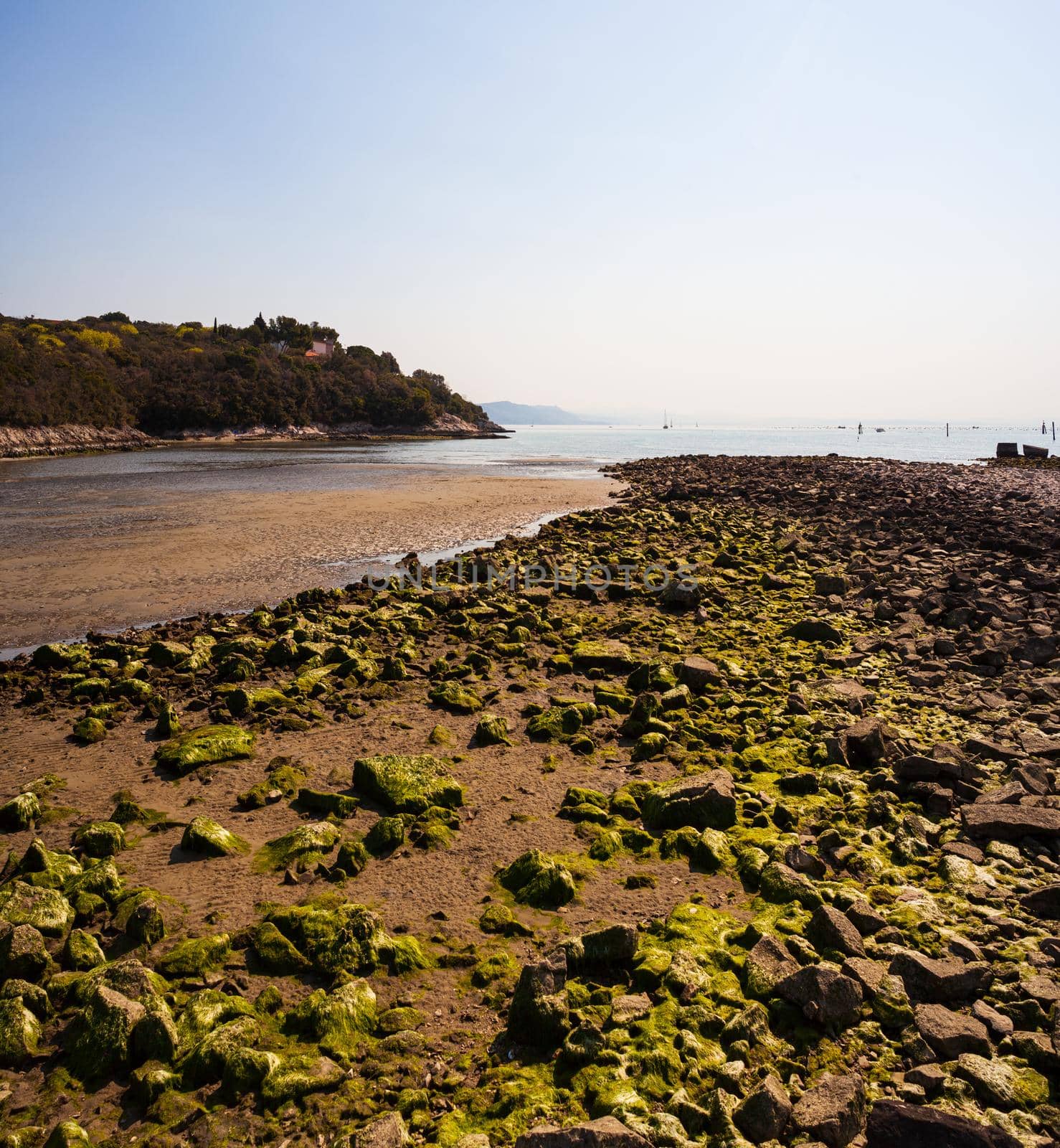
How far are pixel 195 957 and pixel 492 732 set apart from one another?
13.7ft

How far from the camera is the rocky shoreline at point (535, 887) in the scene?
3684mm

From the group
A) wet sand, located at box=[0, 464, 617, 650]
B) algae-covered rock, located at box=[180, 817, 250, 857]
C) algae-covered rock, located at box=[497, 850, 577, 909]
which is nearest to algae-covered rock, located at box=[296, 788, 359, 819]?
algae-covered rock, located at box=[180, 817, 250, 857]

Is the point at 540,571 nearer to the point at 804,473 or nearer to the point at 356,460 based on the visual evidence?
the point at 804,473

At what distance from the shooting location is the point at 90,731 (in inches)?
333

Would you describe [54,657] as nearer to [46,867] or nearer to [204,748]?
[204,748]

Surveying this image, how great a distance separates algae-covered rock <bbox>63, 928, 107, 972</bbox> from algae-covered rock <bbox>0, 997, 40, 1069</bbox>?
490 millimetres

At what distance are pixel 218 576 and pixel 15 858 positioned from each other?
41.0ft

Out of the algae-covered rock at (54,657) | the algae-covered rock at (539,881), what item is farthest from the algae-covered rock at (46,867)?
the algae-covered rock at (54,657)

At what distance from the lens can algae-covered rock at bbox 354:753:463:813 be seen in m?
6.81

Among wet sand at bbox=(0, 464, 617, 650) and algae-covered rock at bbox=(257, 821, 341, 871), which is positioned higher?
wet sand at bbox=(0, 464, 617, 650)

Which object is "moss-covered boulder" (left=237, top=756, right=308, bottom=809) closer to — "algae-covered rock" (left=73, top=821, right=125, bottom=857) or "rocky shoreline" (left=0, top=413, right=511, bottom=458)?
"algae-covered rock" (left=73, top=821, right=125, bottom=857)

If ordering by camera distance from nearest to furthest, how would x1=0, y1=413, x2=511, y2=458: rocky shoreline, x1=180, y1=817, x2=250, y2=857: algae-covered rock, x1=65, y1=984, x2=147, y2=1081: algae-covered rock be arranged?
x1=65, y1=984, x2=147, y2=1081: algae-covered rock, x1=180, y1=817, x2=250, y2=857: algae-covered rock, x1=0, y1=413, x2=511, y2=458: rocky shoreline

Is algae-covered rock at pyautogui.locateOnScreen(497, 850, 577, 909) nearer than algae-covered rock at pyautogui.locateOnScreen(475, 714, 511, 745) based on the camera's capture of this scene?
Yes

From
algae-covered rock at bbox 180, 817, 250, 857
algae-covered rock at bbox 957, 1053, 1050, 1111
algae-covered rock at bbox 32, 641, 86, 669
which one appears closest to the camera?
algae-covered rock at bbox 957, 1053, 1050, 1111
